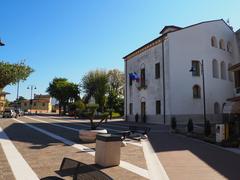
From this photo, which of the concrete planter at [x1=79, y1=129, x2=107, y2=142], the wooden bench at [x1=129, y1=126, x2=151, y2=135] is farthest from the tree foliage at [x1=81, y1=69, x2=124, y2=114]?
the concrete planter at [x1=79, y1=129, x2=107, y2=142]

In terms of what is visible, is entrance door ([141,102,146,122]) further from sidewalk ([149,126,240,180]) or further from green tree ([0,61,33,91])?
sidewalk ([149,126,240,180])

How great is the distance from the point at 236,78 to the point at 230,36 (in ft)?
53.8

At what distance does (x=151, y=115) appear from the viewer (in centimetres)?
3562

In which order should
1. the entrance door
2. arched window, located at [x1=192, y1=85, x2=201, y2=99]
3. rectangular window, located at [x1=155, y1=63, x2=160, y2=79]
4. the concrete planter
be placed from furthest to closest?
the entrance door, rectangular window, located at [x1=155, y1=63, x2=160, y2=79], arched window, located at [x1=192, y1=85, x2=201, y2=99], the concrete planter

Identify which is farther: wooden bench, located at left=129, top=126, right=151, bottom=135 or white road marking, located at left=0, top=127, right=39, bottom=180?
wooden bench, located at left=129, top=126, right=151, bottom=135

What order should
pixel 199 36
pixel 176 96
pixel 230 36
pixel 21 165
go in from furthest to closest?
pixel 230 36
pixel 199 36
pixel 176 96
pixel 21 165

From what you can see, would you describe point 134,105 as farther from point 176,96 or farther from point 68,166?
point 68,166

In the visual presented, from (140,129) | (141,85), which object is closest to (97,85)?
(141,85)

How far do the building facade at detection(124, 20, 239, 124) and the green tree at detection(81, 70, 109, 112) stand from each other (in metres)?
23.3

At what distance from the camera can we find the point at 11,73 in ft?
98.2

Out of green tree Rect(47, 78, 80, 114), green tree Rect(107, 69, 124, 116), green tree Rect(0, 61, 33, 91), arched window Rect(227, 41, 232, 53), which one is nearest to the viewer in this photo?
green tree Rect(0, 61, 33, 91)

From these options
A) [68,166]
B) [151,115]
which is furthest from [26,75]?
[68,166]

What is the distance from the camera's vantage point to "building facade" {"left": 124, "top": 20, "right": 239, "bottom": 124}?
3234 centimetres

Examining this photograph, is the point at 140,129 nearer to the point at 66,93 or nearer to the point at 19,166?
the point at 19,166
